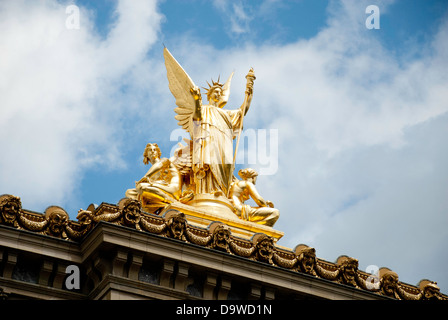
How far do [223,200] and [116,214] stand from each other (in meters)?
7.24

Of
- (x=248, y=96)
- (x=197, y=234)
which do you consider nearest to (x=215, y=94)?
(x=248, y=96)

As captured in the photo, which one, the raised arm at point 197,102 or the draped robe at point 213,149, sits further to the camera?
the raised arm at point 197,102

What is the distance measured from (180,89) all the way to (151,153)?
313 cm

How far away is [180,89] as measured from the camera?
40.8 m

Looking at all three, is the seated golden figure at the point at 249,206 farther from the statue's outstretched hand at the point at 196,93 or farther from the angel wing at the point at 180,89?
the statue's outstretched hand at the point at 196,93

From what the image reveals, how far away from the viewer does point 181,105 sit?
40.8 meters

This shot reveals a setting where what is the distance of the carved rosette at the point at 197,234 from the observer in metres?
31.8

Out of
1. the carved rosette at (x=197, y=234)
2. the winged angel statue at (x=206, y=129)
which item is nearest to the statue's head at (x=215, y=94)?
the winged angel statue at (x=206, y=129)

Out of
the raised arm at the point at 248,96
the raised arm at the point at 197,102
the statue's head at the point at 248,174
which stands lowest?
the statue's head at the point at 248,174

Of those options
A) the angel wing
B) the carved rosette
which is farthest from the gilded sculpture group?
the carved rosette

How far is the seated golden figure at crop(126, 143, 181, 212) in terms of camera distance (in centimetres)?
3731

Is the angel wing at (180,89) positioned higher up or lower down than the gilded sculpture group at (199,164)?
higher up

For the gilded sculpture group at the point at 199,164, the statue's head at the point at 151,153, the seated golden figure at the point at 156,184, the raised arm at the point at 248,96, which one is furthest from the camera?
the raised arm at the point at 248,96
